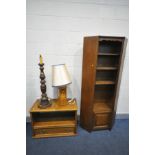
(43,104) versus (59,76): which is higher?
(59,76)

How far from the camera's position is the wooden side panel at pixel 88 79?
191 cm

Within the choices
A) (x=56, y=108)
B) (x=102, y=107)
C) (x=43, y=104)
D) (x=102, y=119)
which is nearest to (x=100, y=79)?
(x=102, y=107)

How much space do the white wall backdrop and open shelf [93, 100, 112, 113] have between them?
58 cm

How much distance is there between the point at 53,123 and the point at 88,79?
0.93 metres

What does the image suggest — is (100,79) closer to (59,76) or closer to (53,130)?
(59,76)

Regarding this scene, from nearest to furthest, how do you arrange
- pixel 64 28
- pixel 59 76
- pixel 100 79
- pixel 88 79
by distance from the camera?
1. pixel 59 76
2. pixel 88 79
3. pixel 64 28
4. pixel 100 79

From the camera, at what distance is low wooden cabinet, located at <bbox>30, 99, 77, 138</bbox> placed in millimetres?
1971

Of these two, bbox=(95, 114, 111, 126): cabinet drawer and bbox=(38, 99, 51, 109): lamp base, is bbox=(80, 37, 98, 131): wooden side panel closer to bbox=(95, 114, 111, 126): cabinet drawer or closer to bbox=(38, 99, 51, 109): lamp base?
bbox=(95, 114, 111, 126): cabinet drawer

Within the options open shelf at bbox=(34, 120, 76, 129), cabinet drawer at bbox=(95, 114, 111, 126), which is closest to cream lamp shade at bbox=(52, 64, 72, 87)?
open shelf at bbox=(34, 120, 76, 129)

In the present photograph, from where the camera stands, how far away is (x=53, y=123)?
2.09 meters

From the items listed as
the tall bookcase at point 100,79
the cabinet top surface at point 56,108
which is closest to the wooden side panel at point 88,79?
the tall bookcase at point 100,79
